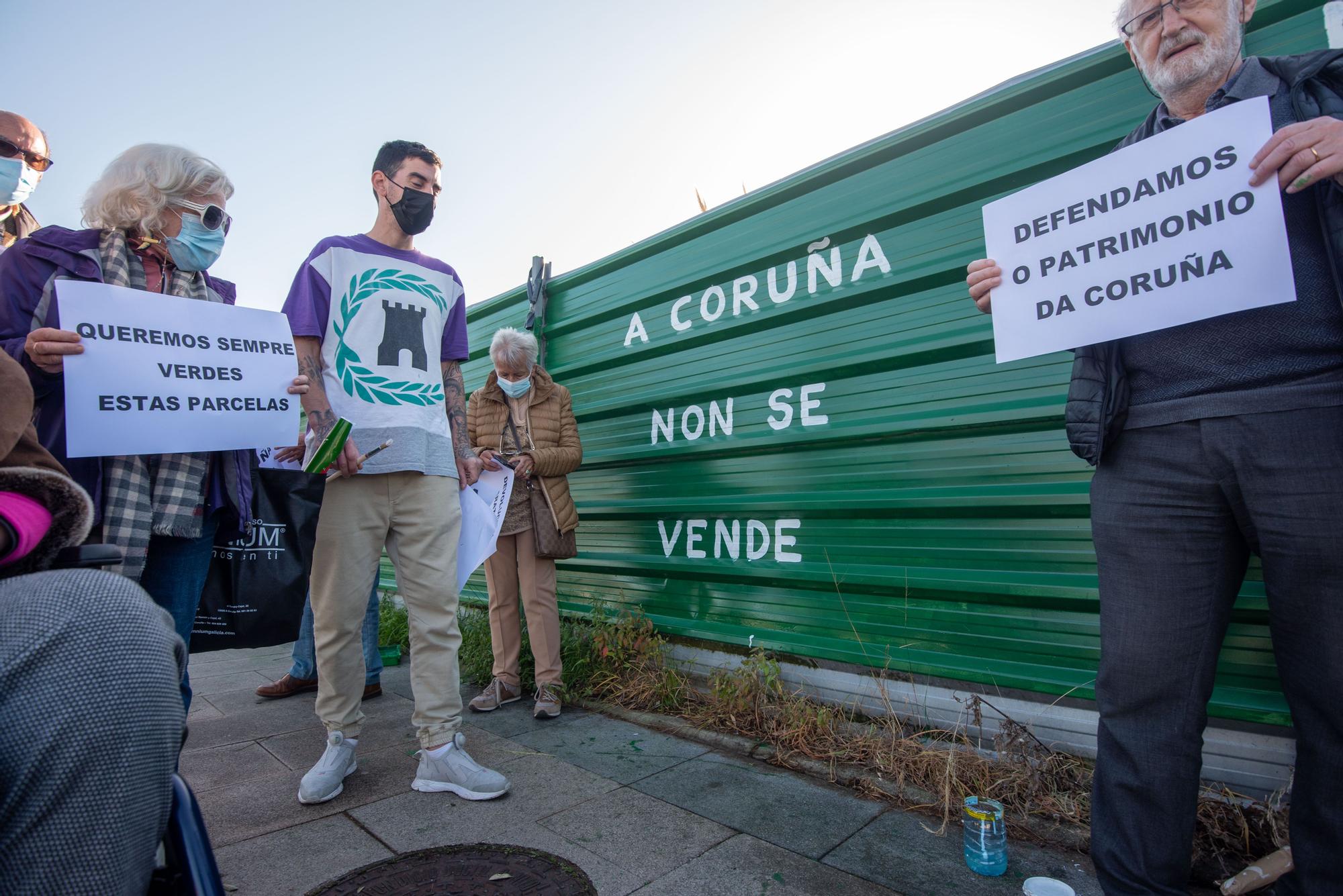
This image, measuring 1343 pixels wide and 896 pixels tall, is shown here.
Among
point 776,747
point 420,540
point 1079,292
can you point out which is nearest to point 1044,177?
point 1079,292

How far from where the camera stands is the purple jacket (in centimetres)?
178

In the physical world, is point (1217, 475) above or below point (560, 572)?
above

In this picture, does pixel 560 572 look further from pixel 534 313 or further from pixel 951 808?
pixel 951 808

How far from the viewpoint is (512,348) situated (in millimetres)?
3680

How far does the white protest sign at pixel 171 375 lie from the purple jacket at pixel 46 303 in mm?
77

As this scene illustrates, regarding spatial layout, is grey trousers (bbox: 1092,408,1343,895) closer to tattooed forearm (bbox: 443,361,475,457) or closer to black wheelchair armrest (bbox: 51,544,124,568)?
black wheelchair armrest (bbox: 51,544,124,568)

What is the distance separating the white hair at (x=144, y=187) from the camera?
6.62ft

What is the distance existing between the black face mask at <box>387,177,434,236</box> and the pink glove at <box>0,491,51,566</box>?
1.89m

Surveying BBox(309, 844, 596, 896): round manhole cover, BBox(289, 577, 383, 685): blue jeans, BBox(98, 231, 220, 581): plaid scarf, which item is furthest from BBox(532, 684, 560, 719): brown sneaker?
BBox(98, 231, 220, 581): plaid scarf

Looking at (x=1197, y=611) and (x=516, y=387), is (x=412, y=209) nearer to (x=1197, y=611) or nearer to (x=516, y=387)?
(x=516, y=387)

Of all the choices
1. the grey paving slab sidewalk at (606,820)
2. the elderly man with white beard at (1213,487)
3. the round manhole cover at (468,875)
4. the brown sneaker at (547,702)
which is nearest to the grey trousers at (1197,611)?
the elderly man with white beard at (1213,487)

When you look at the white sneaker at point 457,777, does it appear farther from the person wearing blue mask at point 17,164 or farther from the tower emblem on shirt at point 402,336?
the person wearing blue mask at point 17,164

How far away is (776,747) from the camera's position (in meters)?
2.73

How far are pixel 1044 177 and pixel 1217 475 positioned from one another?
145 cm
